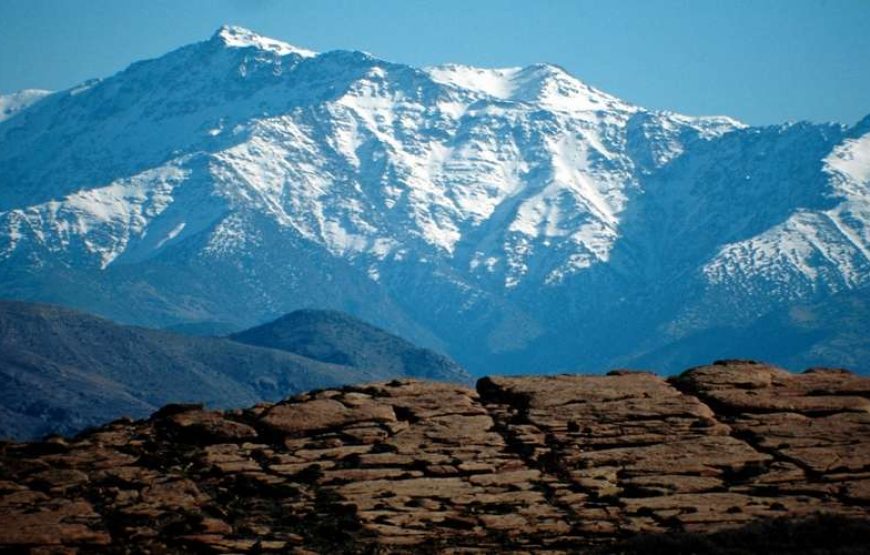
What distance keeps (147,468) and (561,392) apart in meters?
13.0

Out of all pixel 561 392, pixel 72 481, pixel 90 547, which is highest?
pixel 561 392

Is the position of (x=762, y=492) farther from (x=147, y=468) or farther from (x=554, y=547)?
(x=147, y=468)

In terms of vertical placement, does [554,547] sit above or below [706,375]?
below

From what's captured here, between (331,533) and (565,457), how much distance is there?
764 cm

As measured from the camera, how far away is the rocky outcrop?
33375mm

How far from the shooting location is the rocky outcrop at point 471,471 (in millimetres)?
33375

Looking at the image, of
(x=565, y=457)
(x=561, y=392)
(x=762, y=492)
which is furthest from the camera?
(x=561, y=392)

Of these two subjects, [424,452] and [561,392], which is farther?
[561,392]

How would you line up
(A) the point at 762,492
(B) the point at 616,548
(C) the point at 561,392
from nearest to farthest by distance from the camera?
(B) the point at 616,548 < (A) the point at 762,492 < (C) the point at 561,392

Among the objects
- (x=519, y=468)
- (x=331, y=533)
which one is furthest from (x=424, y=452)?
(x=331, y=533)

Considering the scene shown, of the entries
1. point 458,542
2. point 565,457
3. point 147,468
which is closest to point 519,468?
point 565,457

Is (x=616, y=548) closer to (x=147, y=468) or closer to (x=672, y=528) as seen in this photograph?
(x=672, y=528)

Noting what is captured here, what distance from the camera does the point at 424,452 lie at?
39.4 m

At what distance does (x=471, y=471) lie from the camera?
125ft
